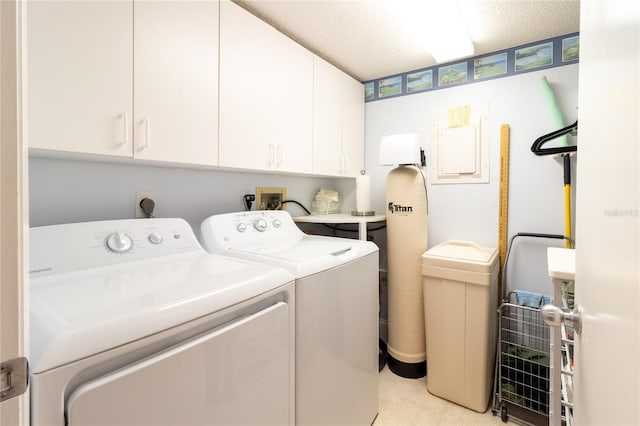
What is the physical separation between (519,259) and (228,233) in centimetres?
201

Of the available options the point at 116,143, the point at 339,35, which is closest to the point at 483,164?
the point at 339,35

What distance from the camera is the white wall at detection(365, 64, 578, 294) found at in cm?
201

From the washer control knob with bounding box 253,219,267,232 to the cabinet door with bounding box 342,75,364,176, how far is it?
94cm

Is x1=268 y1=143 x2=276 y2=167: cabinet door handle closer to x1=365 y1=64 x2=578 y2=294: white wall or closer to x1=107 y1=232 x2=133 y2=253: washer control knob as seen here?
x1=107 y1=232 x2=133 y2=253: washer control knob

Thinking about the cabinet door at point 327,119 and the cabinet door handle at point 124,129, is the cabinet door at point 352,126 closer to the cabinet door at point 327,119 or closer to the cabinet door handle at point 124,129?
the cabinet door at point 327,119

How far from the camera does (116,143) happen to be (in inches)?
43.1

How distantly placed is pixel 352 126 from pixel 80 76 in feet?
6.21


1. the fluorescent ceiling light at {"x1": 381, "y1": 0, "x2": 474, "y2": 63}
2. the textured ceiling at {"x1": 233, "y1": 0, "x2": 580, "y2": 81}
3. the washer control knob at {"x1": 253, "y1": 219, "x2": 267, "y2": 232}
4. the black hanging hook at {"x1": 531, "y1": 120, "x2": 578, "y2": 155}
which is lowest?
the washer control knob at {"x1": 253, "y1": 219, "x2": 267, "y2": 232}

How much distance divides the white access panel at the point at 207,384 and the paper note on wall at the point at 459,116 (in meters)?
2.00

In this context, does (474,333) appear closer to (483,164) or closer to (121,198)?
(483,164)

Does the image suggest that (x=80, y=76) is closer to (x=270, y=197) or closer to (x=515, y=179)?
(x=270, y=197)

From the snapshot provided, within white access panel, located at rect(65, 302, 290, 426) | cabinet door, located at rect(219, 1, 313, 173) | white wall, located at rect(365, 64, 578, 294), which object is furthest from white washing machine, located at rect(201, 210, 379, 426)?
white wall, located at rect(365, 64, 578, 294)

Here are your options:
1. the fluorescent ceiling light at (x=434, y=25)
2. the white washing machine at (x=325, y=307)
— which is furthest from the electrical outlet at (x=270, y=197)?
the fluorescent ceiling light at (x=434, y=25)

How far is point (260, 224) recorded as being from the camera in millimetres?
1723
